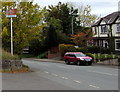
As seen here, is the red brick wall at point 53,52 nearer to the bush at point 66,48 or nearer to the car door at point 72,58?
the bush at point 66,48

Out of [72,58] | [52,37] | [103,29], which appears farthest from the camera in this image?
[52,37]

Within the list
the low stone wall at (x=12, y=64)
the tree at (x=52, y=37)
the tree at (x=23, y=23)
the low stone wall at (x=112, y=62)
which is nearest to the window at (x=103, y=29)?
the tree at (x=52, y=37)

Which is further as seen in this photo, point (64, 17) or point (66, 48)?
point (64, 17)

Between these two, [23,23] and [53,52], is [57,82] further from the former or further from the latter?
[53,52]

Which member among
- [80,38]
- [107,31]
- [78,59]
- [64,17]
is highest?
[64,17]

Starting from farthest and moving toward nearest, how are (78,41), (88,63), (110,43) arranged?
(78,41) < (110,43) < (88,63)

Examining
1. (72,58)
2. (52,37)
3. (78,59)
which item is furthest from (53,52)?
(78,59)

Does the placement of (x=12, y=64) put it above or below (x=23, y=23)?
below

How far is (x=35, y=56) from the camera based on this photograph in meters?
52.3

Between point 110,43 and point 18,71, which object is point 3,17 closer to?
point 18,71

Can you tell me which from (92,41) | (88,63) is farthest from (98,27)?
(88,63)

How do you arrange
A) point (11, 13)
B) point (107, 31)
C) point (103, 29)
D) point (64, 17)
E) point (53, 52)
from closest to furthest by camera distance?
point (11, 13) → point (107, 31) → point (103, 29) → point (53, 52) → point (64, 17)

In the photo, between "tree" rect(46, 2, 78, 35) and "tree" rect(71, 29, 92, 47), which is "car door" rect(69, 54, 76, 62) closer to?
"tree" rect(71, 29, 92, 47)

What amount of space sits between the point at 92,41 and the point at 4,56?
31979 millimetres
